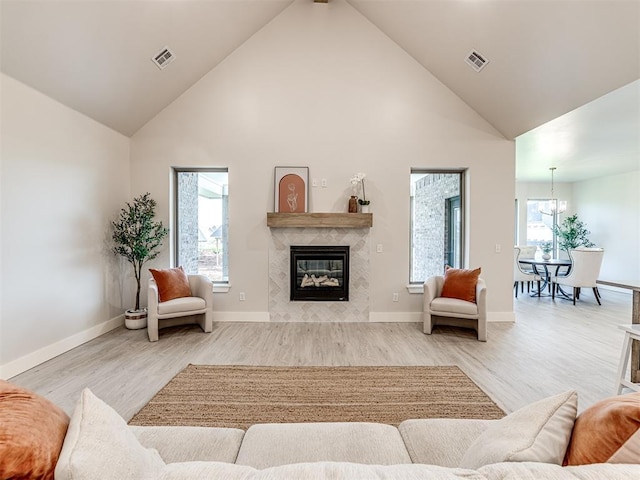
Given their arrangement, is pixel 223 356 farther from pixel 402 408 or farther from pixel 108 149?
pixel 108 149

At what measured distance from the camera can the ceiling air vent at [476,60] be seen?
12.1 feet

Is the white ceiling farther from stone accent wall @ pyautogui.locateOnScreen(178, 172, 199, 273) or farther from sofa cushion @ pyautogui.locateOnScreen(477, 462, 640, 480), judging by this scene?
sofa cushion @ pyautogui.locateOnScreen(477, 462, 640, 480)

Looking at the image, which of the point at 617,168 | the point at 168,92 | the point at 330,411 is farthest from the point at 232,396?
the point at 617,168

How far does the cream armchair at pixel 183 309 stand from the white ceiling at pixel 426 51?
2.36 m

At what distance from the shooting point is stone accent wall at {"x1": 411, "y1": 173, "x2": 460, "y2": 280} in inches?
188

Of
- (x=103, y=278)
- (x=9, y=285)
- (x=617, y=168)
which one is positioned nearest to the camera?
(x=9, y=285)

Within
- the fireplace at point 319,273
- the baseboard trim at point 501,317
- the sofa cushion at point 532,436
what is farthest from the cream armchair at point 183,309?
the baseboard trim at point 501,317

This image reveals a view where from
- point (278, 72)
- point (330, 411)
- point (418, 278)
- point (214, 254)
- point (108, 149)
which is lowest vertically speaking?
point (330, 411)

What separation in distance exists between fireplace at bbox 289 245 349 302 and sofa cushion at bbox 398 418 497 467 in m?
3.12

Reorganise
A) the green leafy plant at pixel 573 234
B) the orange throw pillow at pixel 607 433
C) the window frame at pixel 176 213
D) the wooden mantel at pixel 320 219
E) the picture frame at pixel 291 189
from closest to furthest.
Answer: the orange throw pillow at pixel 607 433 < the wooden mantel at pixel 320 219 < the picture frame at pixel 291 189 < the window frame at pixel 176 213 < the green leafy plant at pixel 573 234

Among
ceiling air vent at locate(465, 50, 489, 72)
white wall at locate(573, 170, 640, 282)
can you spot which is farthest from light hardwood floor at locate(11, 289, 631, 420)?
white wall at locate(573, 170, 640, 282)

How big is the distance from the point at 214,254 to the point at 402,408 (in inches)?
137

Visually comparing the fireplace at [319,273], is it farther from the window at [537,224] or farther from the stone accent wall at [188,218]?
the window at [537,224]

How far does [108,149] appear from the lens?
161 inches
